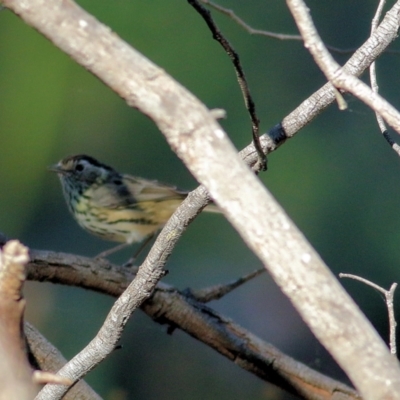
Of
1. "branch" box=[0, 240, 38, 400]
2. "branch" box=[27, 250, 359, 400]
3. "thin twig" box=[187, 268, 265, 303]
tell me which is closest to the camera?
"branch" box=[0, 240, 38, 400]

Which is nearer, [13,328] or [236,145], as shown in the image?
[13,328]

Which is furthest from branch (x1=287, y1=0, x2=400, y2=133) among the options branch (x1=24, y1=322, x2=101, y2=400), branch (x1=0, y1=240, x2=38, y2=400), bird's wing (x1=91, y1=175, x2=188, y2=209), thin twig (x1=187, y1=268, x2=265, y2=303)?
bird's wing (x1=91, y1=175, x2=188, y2=209)

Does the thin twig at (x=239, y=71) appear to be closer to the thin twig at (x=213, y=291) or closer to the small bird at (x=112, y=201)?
the thin twig at (x=213, y=291)

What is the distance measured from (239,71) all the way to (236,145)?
5.39 feet

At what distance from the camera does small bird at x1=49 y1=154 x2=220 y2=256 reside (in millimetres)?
2754

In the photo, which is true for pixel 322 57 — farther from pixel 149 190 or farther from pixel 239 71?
pixel 149 190

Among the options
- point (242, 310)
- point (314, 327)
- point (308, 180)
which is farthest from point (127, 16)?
point (314, 327)

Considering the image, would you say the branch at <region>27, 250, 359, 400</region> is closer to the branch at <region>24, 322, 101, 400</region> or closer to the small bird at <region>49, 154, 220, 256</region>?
the branch at <region>24, 322, 101, 400</region>

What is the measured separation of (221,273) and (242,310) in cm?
18

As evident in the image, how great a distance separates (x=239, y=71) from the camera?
1104 mm

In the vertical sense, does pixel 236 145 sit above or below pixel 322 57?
above

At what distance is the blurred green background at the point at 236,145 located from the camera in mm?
2750

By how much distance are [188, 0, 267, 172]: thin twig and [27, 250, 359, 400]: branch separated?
2.74 ft

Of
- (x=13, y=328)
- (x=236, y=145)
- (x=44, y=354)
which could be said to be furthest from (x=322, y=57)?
(x=236, y=145)
